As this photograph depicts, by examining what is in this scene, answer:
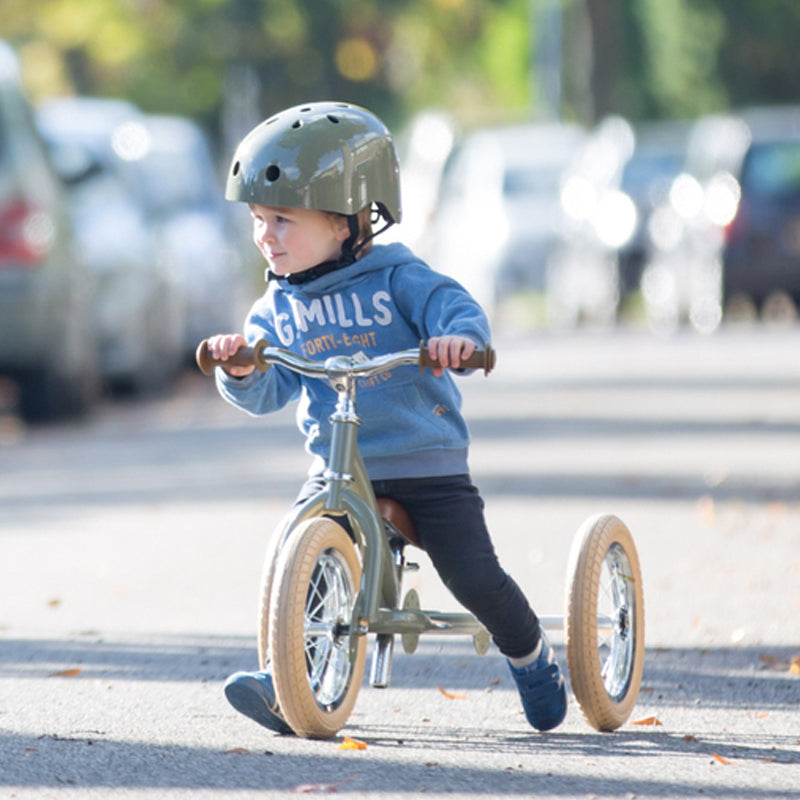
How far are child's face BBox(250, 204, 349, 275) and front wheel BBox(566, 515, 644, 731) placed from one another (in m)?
0.93

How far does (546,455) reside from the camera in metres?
12.2

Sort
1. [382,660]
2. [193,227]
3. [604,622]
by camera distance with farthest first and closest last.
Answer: [193,227] → [604,622] → [382,660]

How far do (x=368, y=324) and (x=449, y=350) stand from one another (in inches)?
16.6

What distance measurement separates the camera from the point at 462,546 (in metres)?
5.29

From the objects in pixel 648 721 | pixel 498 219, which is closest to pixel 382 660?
pixel 648 721

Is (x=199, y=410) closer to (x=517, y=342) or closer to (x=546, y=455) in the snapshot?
(x=546, y=455)

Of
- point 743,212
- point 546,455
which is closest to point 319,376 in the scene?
point 546,455

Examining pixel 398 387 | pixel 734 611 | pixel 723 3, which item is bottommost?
pixel 734 611

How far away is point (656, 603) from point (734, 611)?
279mm

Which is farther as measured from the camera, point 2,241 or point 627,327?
point 627,327

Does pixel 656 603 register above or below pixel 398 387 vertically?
below

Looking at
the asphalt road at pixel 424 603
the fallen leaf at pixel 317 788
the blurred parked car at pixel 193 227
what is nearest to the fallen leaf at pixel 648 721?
the asphalt road at pixel 424 603

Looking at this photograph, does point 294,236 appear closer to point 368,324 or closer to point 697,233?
point 368,324

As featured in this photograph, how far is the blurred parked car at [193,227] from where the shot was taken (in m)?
17.8
